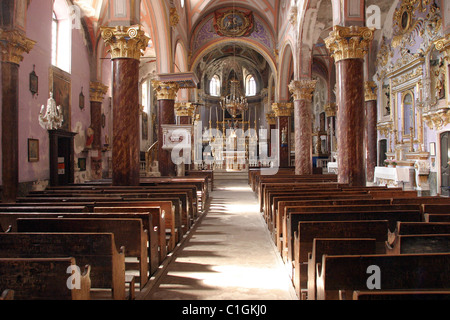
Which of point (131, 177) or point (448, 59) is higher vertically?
point (448, 59)

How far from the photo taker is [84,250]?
329 centimetres

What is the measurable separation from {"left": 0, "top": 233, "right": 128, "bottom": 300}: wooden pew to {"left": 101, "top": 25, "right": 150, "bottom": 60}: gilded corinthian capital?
638cm

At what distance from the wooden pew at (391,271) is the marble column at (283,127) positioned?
19488mm

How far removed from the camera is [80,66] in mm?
16203

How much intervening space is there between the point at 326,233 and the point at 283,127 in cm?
1850

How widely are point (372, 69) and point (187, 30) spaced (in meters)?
11.4

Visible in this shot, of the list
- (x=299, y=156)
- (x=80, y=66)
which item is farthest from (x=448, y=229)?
(x=80, y=66)

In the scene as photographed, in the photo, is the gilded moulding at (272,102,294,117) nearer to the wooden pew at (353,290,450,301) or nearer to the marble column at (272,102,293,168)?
the marble column at (272,102,293,168)

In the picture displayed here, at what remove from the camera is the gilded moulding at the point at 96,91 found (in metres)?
17.3

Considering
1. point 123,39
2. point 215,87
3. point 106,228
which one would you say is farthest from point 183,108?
point 106,228

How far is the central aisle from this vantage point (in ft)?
13.1

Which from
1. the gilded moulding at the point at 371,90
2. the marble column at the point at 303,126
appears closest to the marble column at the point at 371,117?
the gilded moulding at the point at 371,90

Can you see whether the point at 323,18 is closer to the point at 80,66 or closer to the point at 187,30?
the point at 187,30

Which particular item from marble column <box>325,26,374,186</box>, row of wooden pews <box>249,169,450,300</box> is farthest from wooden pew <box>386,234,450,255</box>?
marble column <box>325,26,374,186</box>
